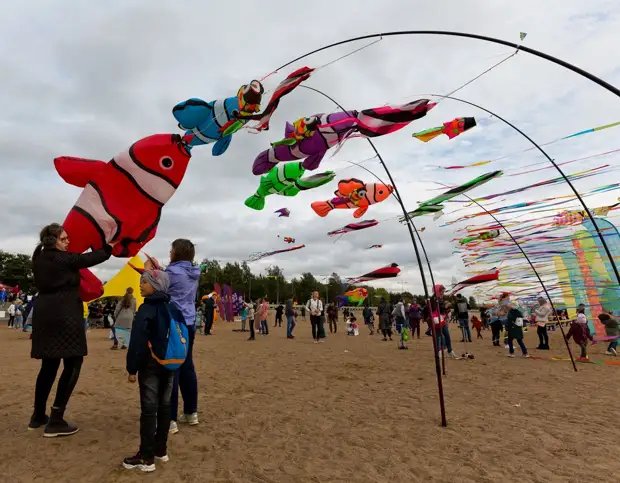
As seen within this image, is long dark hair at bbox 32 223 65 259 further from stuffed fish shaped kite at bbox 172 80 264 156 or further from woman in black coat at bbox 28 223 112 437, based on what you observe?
stuffed fish shaped kite at bbox 172 80 264 156

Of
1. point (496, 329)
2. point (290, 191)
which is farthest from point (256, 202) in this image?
point (496, 329)

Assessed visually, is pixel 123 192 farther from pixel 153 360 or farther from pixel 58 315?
pixel 153 360

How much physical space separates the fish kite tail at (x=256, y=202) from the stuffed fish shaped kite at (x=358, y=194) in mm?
2665

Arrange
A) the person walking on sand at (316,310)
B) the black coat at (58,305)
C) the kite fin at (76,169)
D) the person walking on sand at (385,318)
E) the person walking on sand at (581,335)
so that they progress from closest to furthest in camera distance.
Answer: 1. the black coat at (58,305)
2. the kite fin at (76,169)
3. the person walking on sand at (581,335)
4. the person walking on sand at (316,310)
5. the person walking on sand at (385,318)

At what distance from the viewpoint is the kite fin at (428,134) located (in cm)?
581

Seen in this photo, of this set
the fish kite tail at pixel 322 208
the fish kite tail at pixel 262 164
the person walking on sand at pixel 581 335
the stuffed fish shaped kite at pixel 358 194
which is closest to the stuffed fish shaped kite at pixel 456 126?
the fish kite tail at pixel 262 164

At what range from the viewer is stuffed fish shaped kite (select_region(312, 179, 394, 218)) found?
1071cm

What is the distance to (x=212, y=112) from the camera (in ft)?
13.5

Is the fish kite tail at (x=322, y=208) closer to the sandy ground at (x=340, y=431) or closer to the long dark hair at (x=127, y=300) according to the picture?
the long dark hair at (x=127, y=300)

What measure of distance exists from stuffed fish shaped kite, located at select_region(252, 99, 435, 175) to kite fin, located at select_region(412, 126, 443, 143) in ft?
4.30

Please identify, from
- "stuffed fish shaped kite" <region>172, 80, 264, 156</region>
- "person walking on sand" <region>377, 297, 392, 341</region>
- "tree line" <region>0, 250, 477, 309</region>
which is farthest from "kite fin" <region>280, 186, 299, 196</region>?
"tree line" <region>0, 250, 477, 309</region>

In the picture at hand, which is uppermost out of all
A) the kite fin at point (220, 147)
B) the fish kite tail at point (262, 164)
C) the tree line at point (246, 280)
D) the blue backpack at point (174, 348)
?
the tree line at point (246, 280)

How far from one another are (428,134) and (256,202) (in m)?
4.62

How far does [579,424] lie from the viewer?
4.08m
